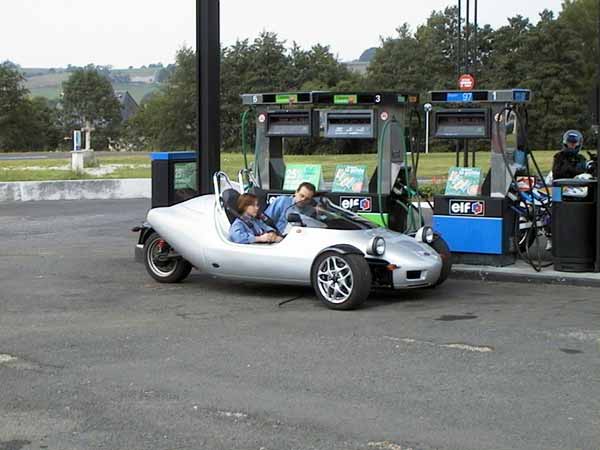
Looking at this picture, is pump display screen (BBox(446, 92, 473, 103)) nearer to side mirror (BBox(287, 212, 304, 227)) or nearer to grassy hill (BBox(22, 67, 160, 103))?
side mirror (BBox(287, 212, 304, 227))

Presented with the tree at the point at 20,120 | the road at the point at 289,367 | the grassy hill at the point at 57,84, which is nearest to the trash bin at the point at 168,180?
the road at the point at 289,367

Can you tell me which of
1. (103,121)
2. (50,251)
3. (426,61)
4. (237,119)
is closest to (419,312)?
(50,251)

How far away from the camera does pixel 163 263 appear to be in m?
11.7

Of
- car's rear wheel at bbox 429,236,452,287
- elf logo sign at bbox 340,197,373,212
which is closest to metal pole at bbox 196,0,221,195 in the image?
elf logo sign at bbox 340,197,373,212

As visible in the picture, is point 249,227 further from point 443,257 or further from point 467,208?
point 467,208

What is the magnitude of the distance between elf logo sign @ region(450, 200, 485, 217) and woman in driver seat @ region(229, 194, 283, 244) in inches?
103

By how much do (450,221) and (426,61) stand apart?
47114 mm

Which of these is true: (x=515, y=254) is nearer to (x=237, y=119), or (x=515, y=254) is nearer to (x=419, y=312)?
(x=419, y=312)

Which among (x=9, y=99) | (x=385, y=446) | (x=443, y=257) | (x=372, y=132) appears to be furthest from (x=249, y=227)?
(x=9, y=99)

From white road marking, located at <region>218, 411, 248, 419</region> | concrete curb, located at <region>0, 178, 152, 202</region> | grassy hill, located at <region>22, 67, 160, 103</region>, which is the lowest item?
white road marking, located at <region>218, 411, 248, 419</region>

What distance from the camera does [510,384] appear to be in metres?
6.98

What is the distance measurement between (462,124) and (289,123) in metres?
2.16

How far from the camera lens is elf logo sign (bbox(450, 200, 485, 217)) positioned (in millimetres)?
12305

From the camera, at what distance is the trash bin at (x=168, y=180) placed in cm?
1332
